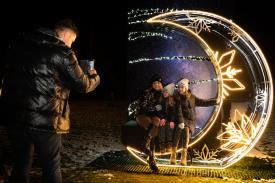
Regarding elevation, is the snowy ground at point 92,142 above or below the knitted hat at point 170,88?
below

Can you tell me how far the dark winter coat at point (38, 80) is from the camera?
400cm

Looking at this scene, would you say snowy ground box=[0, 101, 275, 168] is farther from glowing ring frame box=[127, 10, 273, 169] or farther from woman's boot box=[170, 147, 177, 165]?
woman's boot box=[170, 147, 177, 165]

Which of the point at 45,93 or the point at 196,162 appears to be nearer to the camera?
the point at 45,93

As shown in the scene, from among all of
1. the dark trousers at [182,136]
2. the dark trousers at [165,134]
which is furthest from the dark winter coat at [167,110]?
the dark trousers at [165,134]

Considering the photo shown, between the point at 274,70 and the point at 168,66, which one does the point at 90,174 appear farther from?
the point at 274,70

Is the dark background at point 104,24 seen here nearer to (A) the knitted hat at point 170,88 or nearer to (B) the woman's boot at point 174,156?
(A) the knitted hat at point 170,88

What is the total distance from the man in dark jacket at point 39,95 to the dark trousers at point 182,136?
3.60 metres

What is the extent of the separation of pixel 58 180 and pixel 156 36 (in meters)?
4.58

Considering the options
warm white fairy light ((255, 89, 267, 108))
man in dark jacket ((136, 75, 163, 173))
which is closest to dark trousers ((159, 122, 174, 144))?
man in dark jacket ((136, 75, 163, 173))

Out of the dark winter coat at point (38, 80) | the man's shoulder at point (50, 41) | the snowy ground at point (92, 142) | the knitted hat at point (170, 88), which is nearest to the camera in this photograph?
the dark winter coat at point (38, 80)

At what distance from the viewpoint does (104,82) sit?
98.6 feet

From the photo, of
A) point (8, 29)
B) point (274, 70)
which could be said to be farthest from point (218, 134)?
point (274, 70)

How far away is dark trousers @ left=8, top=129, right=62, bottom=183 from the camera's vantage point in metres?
4.05

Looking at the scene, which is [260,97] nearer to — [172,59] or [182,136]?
[182,136]
